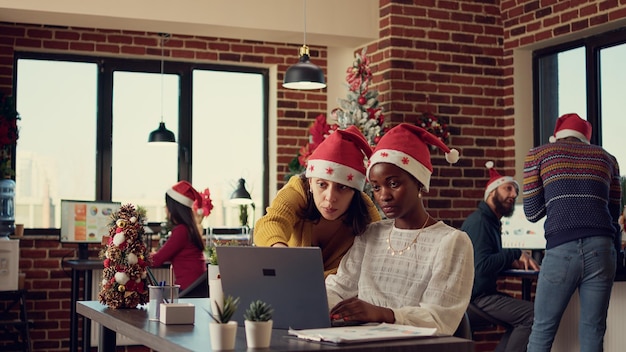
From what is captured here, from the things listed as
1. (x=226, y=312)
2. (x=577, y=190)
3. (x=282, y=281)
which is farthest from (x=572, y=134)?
(x=226, y=312)

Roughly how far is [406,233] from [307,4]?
419 centimetres

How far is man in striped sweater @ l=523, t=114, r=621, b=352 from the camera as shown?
443 centimetres

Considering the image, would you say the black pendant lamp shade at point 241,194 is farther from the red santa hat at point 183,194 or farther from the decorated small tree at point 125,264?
the decorated small tree at point 125,264

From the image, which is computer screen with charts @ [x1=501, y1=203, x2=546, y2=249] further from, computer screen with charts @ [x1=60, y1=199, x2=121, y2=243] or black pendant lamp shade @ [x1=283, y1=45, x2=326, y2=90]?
computer screen with charts @ [x1=60, y1=199, x2=121, y2=243]

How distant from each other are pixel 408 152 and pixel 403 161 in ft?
0.16

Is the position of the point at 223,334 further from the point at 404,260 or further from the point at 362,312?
the point at 404,260

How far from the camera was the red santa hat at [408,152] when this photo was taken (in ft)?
8.36

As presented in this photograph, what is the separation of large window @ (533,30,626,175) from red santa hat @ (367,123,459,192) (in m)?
3.81

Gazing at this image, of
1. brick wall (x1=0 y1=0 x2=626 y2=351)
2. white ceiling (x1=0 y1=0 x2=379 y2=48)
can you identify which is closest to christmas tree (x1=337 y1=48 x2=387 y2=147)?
brick wall (x1=0 y1=0 x2=626 y2=351)

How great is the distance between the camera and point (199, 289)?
16.4 feet

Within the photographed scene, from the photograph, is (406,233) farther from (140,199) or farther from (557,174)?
(140,199)

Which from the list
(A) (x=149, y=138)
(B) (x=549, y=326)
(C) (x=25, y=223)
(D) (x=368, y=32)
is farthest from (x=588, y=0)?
(C) (x=25, y=223)

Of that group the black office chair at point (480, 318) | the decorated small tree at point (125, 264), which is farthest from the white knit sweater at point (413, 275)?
the black office chair at point (480, 318)

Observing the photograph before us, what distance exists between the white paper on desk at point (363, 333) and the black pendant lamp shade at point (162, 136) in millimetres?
5235
